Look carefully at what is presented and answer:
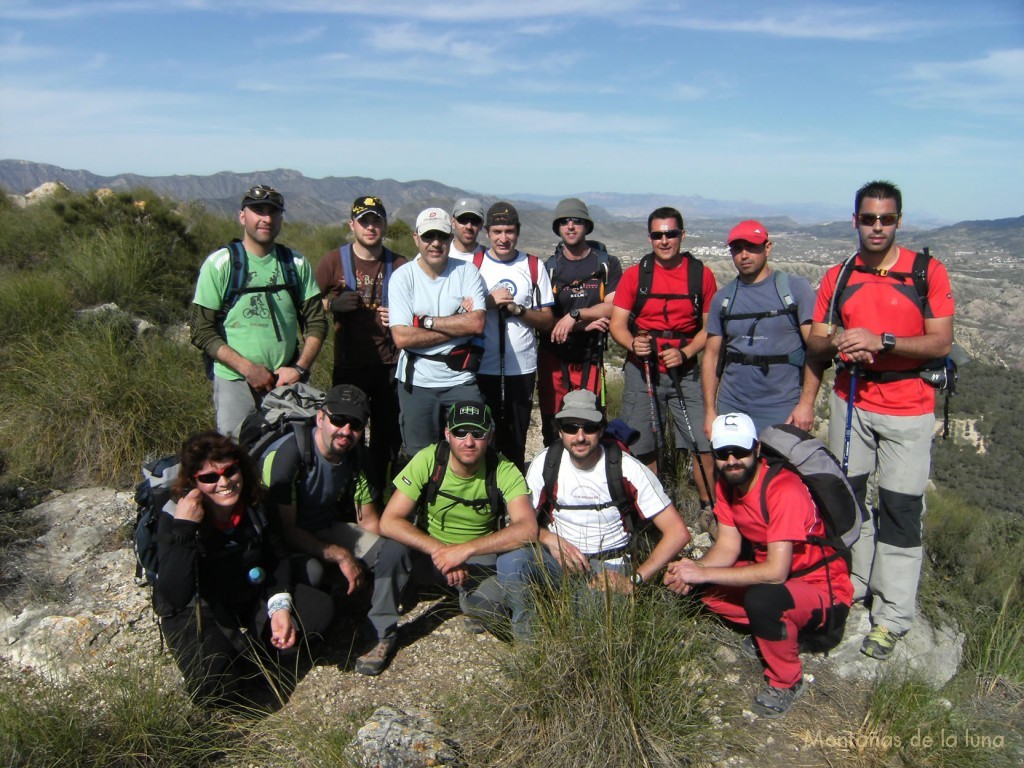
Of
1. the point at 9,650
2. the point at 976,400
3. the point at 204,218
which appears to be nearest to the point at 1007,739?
the point at 9,650

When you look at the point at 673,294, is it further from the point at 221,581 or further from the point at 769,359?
the point at 221,581

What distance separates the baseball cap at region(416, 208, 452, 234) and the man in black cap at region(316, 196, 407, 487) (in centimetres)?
59

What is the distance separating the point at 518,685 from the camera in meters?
2.94

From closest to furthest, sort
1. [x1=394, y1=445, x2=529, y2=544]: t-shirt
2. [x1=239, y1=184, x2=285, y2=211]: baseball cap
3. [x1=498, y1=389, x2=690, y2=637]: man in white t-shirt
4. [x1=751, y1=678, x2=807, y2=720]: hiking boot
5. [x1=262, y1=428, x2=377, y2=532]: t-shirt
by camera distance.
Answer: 1. [x1=751, y1=678, x2=807, y2=720]: hiking boot
2. [x1=498, y1=389, x2=690, y2=637]: man in white t-shirt
3. [x1=262, y1=428, x2=377, y2=532]: t-shirt
4. [x1=394, y1=445, x2=529, y2=544]: t-shirt
5. [x1=239, y1=184, x2=285, y2=211]: baseball cap

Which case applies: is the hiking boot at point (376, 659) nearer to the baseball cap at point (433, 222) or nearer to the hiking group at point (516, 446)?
the hiking group at point (516, 446)

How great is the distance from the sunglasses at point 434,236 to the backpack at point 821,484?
226 cm

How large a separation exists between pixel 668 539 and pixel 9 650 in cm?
349

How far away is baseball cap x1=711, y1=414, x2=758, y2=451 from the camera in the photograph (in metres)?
3.30

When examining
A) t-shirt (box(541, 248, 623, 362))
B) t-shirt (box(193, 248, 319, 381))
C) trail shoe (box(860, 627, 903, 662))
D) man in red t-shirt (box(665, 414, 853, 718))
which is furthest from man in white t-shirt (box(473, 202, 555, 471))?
trail shoe (box(860, 627, 903, 662))

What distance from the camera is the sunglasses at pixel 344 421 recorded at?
3.56 metres

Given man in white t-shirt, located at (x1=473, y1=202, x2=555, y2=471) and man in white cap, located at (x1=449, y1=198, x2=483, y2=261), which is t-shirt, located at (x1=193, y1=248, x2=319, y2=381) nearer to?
man in white cap, located at (x1=449, y1=198, x2=483, y2=261)

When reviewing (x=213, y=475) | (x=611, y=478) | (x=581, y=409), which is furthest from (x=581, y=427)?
(x=213, y=475)

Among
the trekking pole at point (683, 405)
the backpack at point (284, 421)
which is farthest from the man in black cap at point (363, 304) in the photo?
the trekking pole at point (683, 405)

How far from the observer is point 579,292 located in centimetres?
505
